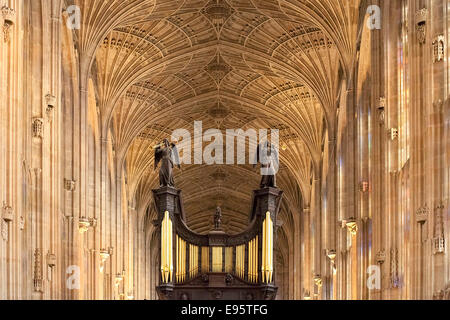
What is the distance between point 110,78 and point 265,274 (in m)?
13.8

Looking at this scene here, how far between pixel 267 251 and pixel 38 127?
13.4 m

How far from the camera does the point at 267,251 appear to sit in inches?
1679

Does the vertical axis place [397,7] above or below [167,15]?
below

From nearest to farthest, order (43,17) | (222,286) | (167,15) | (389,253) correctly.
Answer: (389,253) < (43,17) < (222,286) < (167,15)

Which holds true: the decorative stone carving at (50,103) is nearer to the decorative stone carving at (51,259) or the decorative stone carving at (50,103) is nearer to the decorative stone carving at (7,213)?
the decorative stone carving at (51,259)

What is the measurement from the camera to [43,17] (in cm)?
3484

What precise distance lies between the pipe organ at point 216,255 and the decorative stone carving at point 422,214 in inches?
645

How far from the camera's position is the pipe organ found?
41.6m

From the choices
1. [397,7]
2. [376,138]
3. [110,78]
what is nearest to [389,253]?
[376,138]

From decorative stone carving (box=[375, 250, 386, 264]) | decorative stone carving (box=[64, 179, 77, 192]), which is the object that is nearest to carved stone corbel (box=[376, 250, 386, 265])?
decorative stone carving (box=[375, 250, 386, 264])

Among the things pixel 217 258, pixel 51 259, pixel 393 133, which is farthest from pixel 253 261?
pixel 393 133

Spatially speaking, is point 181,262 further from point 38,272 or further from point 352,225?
point 38,272

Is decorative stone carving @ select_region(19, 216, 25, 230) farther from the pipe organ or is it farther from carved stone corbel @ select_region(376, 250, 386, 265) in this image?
the pipe organ
